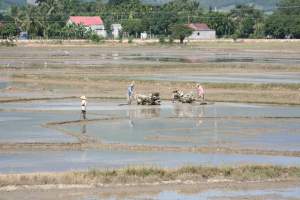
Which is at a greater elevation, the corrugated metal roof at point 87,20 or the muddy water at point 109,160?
the muddy water at point 109,160

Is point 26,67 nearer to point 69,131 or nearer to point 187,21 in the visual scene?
point 69,131

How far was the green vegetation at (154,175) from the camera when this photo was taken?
21469 mm

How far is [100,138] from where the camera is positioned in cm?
3109

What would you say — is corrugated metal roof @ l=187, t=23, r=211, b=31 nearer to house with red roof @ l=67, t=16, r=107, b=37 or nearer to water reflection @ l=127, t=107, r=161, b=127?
house with red roof @ l=67, t=16, r=107, b=37

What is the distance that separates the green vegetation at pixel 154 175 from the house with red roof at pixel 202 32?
163721 mm

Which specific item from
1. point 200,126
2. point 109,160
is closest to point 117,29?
point 200,126

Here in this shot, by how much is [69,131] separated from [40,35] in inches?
5440

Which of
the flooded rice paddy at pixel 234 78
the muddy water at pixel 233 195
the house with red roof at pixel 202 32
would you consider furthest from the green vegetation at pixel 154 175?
the house with red roof at pixel 202 32

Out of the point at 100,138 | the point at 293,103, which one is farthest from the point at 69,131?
the point at 293,103

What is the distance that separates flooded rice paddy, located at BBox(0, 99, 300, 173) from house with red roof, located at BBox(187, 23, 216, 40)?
468ft

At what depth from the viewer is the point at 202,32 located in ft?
615

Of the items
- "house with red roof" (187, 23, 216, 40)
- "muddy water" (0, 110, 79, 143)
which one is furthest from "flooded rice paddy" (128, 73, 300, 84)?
"house with red roof" (187, 23, 216, 40)

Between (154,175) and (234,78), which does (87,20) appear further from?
(154,175)

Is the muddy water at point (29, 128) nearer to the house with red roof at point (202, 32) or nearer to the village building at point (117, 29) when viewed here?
the house with red roof at point (202, 32)
